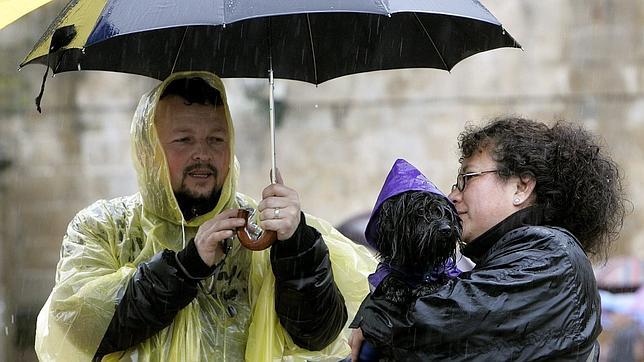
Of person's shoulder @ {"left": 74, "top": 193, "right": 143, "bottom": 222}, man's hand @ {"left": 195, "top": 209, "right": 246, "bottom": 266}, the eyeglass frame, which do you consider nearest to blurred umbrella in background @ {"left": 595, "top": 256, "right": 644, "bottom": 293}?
person's shoulder @ {"left": 74, "top": 193, "right": 143, "bottom": 222}

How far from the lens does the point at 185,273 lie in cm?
312

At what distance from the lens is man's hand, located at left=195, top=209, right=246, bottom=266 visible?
10.1 ft

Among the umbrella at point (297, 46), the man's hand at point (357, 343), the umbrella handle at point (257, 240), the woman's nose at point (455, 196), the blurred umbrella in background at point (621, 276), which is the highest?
the umbrella at point (297, 46)

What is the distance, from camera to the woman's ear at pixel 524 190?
9.48 ft

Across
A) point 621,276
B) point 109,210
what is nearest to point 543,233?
point 109,210

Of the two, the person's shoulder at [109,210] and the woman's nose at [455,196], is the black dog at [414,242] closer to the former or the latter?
the woman's nose at [455,196]

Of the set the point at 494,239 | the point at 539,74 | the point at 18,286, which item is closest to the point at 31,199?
the point at 18,286

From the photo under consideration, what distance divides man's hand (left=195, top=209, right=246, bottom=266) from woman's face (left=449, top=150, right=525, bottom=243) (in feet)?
2.05

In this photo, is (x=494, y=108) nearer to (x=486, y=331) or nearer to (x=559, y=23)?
(x=559, y=23)

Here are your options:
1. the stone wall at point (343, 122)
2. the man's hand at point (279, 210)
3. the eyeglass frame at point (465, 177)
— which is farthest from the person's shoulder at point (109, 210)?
the stone wall at point (343, 122)

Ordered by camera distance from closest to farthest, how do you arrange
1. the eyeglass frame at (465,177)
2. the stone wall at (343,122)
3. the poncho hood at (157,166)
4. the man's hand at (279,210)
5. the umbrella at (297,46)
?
1. the eyeglass frame at (465,177)
2. the man's hand at (279,210)
3. the poncho hood at (157,166)
4. the umbrella at (297,46)
5. the stone wall at (343,122)

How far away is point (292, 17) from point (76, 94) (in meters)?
7.29

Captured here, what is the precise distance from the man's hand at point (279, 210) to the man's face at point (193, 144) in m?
0.38

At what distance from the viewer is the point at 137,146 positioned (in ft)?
11.5
